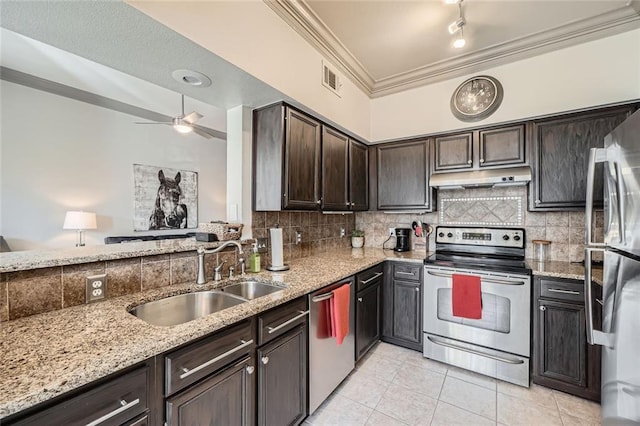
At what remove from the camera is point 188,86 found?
6.11 feet

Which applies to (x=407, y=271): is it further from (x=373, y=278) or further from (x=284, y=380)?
(x=284, y=380)

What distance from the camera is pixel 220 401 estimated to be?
1.18m

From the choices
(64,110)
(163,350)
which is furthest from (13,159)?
(163,350)

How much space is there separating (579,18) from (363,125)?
1893 mm

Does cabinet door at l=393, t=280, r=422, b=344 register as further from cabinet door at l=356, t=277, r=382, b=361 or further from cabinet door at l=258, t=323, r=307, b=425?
cabinet door at l=258, t=323, r=307, b=425

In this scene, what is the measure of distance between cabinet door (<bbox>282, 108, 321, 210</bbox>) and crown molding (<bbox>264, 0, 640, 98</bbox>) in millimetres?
652

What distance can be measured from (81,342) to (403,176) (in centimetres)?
292

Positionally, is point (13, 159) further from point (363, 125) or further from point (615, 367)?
point (615, 367)

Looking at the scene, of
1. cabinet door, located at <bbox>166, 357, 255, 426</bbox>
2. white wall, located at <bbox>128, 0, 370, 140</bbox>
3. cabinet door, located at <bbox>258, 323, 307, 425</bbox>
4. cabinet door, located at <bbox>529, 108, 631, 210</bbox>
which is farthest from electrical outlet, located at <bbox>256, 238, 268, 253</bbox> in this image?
cabinet door, located at <bbox>529, 108, 631, 210</bbox>

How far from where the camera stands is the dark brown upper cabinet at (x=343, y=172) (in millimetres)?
2553

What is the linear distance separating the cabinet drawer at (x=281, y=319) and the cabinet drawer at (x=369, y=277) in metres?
0.76

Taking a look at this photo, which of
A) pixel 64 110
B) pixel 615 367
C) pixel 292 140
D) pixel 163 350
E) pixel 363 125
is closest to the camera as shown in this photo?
pixel 163 350

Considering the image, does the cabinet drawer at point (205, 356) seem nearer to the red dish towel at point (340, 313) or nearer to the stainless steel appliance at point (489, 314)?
the red dish towel at point (340, 313)

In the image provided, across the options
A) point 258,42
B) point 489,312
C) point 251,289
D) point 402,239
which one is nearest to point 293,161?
point 258,42
